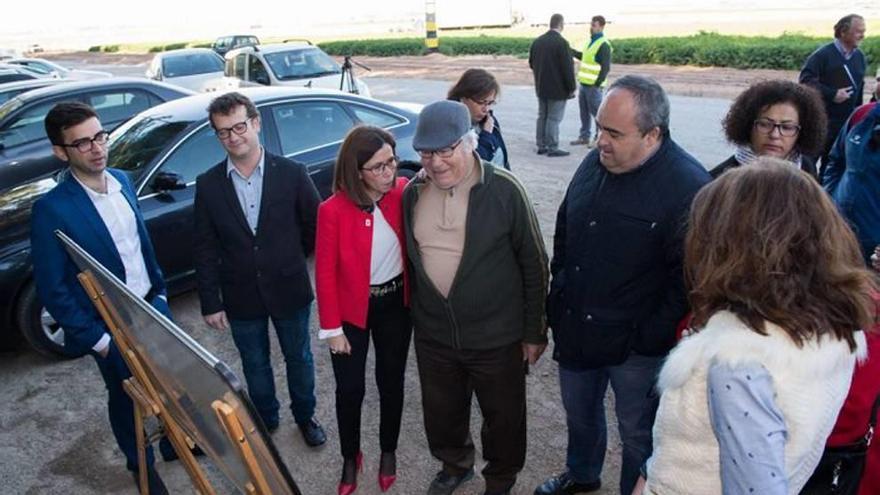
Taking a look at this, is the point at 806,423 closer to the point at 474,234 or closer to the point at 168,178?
the point at 474,234

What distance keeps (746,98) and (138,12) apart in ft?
392

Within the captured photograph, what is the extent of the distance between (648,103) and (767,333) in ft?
3.33

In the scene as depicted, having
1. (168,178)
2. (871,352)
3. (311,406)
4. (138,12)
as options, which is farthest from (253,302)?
(138,12)

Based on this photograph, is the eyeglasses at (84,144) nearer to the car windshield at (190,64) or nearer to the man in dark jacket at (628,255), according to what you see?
the man in dark jacket at (628,255)

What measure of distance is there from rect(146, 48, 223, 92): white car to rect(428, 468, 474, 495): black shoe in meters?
13.2

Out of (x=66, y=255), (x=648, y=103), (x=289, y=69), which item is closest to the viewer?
(x=648, y=103)

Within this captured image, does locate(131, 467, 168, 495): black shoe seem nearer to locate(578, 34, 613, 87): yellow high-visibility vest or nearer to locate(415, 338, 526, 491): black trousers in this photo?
locate(415, 338, 526, 491): black trousers

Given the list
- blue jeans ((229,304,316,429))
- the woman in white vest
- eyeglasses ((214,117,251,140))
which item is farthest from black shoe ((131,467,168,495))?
the woman in white vest

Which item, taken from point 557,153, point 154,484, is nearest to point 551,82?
point 557,153

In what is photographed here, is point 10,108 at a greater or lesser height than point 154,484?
greater

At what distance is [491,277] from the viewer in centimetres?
255

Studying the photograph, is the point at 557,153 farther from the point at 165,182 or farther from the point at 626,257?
the point at 626,257

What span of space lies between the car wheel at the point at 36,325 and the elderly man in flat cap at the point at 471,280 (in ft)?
9.08

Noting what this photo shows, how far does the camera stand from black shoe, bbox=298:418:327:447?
345 centimetres
